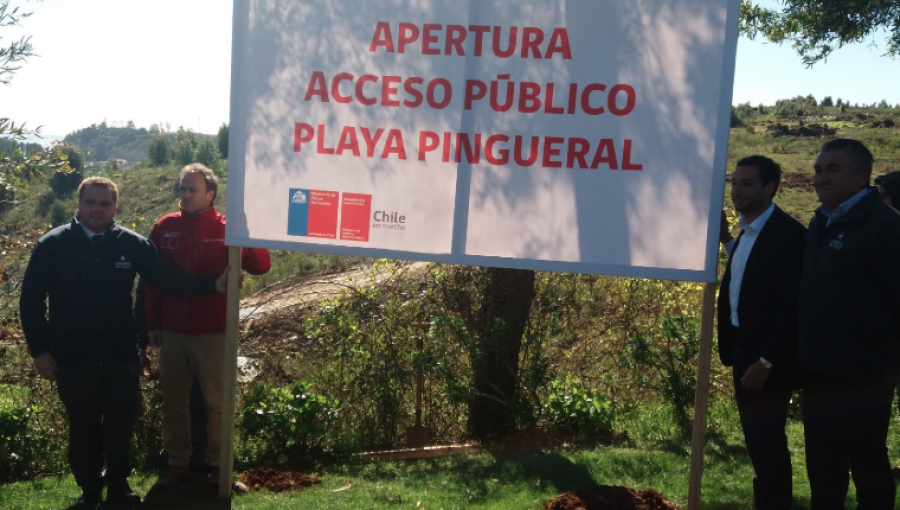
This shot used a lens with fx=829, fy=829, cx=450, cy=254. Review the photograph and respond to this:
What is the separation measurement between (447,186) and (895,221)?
7.54 ft

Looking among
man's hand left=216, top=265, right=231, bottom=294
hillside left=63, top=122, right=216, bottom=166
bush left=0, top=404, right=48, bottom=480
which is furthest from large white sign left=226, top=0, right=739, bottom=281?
hillside left=63, top=122, right=216, bottom=166

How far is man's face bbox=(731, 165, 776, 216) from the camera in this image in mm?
4227

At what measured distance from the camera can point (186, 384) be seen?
5.68m

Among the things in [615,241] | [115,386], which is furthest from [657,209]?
[115,386]

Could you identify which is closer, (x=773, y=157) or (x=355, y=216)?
(x=355, y=216)

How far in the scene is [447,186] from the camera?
480cm

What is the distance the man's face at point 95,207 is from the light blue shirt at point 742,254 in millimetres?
3674

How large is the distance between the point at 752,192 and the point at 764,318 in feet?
2.11

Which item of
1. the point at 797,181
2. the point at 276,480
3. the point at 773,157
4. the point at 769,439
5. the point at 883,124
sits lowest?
the point at 276,480

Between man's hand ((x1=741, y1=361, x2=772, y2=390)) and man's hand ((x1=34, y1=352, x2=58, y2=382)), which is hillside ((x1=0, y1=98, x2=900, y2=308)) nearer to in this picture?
man's hand ((x1=34, y1=352, x2=58, y2=382))

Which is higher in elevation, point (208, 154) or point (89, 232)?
point (208, 154)

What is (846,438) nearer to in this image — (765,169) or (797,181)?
(765,169)

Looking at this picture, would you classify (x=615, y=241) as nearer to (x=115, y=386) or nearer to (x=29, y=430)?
(x=115, y=386)

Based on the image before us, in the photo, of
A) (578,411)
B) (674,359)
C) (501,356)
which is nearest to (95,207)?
(501,356)
